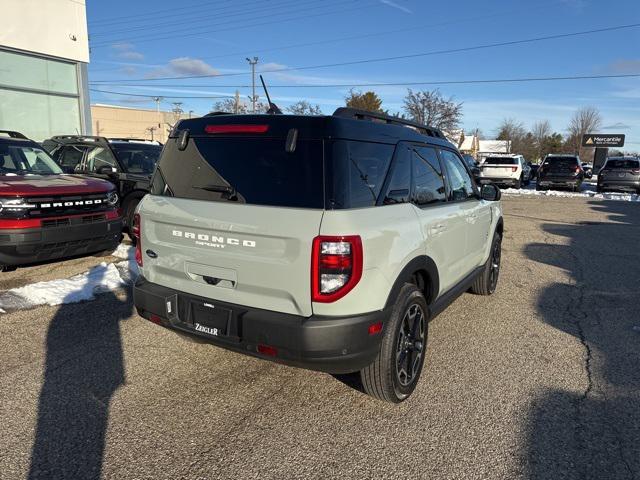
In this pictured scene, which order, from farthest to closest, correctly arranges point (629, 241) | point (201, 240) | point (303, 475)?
point (629, 241), point (201, 240), point (303, 475)

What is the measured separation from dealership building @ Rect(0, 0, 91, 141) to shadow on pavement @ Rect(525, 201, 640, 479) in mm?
15652

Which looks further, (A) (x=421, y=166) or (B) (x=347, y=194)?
(A) (x=421, y=166)

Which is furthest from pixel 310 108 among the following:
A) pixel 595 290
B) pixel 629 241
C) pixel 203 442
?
pixel 203 442

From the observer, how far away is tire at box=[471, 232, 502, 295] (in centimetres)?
553

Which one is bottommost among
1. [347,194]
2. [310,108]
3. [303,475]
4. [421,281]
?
[303,475]

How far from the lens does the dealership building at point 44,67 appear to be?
1449 centimetres

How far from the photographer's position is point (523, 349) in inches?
167

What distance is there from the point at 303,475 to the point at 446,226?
223 cm

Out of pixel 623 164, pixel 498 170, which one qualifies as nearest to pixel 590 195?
pixel 623 164

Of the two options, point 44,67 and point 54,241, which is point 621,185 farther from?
point 44,67

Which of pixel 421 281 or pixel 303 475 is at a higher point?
pixel 421 281

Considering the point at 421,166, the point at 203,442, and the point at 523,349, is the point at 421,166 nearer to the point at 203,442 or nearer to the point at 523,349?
the point at 523,349

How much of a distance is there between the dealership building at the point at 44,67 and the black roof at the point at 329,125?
14715 mm

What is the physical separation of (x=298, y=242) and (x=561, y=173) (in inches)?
919
